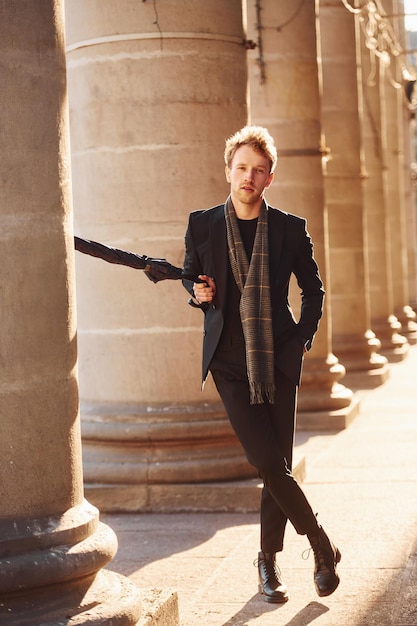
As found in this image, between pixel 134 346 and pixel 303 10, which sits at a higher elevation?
pixel 303 10

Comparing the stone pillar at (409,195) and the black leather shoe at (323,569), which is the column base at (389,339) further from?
the black leather shoe at (323,569)

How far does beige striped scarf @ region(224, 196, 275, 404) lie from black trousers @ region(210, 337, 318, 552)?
8 centimetres

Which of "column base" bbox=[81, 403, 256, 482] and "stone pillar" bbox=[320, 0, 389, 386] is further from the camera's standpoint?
"stone pillar" bbox=[320, 0, 389, 386]

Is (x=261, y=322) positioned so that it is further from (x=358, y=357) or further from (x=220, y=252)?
(x=358, y=357)

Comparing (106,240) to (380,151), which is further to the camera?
(380,151)

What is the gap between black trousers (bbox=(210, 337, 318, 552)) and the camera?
17.7 feet

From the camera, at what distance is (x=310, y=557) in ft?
21.6

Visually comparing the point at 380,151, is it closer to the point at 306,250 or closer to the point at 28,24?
the point at 306,250

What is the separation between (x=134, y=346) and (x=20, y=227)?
3791mm

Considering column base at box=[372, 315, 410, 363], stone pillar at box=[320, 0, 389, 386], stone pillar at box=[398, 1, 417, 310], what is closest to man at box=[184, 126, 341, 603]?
stone pillar at box=[320, 0, 389, 386]

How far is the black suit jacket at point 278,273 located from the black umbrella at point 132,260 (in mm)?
121

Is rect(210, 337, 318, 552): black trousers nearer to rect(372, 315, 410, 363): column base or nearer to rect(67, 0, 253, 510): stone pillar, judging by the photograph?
rect(67, 0, 253, 510): stone pillar

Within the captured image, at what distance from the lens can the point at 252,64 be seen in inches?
480

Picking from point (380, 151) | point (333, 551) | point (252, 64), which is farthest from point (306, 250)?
point (380, 151)
